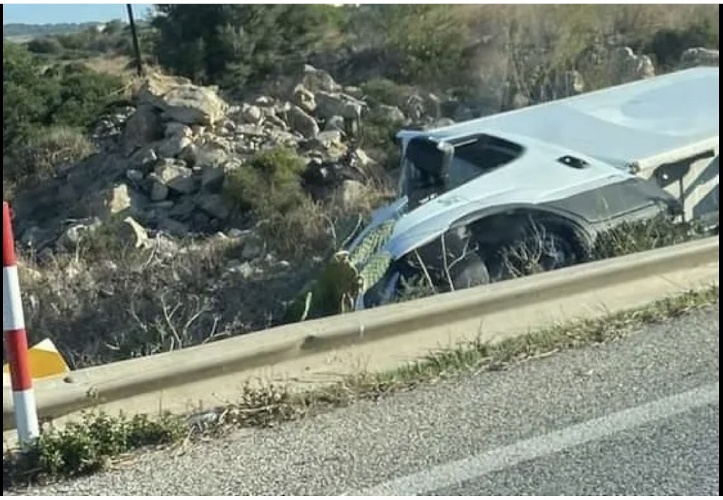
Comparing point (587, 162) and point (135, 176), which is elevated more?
point (587, 162)

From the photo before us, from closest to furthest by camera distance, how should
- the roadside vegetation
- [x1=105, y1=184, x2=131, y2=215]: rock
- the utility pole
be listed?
1. the roadside vegetation
2. [x1=105, y1=184, x2=131, y2=215]: rock
3. the utility pole

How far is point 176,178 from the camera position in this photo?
1873 centimetres

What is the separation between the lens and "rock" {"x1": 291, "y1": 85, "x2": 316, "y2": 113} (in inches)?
859

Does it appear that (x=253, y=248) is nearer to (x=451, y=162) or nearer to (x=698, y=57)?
(x=451, y=162)

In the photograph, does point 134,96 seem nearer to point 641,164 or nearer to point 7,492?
point 641,164

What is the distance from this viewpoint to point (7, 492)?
3887mm

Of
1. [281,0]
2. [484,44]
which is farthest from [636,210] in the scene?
[281,0]

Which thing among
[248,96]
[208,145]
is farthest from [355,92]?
[208,145]

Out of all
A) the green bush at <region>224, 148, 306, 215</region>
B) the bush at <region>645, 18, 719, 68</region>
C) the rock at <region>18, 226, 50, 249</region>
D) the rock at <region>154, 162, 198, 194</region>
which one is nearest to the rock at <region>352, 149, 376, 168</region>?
the green bush at <region>224, 148, 306, 215</region>

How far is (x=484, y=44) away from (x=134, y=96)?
24.8 ft

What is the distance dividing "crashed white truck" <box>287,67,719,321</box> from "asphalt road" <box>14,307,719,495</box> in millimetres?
1905

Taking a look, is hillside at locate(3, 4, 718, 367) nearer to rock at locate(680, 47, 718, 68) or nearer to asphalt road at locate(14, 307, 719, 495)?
rock at locate(680, 47, 718, 68)

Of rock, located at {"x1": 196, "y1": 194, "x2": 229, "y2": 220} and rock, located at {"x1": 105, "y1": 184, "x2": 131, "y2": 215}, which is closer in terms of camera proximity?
rock, located at {"x1": 196, "y1": 194, "x2": 229, "y2": 220}

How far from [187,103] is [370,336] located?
1632 centimetres
